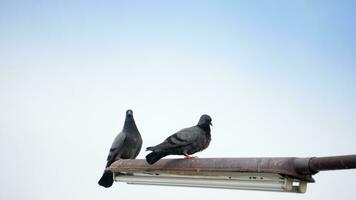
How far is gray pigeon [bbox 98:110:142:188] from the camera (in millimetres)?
8992

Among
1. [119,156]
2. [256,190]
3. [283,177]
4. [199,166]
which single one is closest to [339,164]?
[283,177]

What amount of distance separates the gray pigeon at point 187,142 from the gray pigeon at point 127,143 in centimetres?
261

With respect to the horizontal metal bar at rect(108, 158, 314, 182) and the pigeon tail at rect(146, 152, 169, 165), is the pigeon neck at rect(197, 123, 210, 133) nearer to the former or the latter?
the pigeon tail at rect(146, 152, 169, 165)

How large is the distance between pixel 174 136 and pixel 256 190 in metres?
2.28

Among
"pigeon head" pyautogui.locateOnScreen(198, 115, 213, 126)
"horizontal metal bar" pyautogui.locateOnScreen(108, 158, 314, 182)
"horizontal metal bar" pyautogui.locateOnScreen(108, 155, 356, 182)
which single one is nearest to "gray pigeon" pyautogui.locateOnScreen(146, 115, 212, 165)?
"pigeon head" pyautogui.locateOnScreen(198, 115, 213, 126)

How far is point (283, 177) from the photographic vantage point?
3.66 m

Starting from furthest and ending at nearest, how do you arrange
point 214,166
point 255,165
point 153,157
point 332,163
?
point 153,157 < point 214,166 < point 255,165 < point 332,163

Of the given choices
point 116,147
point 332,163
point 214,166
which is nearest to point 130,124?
point 116,147

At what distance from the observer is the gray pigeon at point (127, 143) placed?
899 centimetres

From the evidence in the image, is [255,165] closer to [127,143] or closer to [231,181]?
[231,181]

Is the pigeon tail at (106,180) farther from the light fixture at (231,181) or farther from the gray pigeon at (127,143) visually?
the light fixture at (231,181)

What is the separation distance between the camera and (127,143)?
30.2ft

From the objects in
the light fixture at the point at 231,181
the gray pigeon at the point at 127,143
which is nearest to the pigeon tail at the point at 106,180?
the gray pigeon at the point at 127,143

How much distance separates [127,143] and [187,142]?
3.25 m
